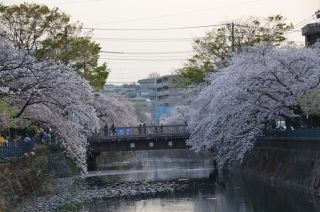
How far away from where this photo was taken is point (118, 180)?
5284 cm

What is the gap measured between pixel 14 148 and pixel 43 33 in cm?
1270

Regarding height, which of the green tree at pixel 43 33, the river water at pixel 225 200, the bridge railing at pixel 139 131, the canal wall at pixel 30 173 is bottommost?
the river water at pixel 225 200

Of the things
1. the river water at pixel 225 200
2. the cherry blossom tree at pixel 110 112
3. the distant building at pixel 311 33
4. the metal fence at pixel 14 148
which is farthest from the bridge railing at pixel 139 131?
the metal fence at pixel 14 148

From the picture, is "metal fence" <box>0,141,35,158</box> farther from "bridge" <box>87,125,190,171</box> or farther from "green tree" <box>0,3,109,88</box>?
"bridge" <box>87,125,190,171</box>

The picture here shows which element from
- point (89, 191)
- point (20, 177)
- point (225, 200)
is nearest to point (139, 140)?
point (89, 191)

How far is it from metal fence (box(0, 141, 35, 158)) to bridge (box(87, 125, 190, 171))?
58.8 feet

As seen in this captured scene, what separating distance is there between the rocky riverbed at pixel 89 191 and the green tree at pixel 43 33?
10366 mm

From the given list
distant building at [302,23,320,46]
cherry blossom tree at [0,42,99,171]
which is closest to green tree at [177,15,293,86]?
distant building at [302,23,320,46]

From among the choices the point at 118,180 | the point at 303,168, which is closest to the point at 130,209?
the point at 303,168

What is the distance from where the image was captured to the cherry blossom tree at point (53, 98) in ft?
98.3

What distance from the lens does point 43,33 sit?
47375 mm

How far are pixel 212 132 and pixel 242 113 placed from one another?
3230mm

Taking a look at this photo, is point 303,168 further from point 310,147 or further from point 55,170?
point 55,170

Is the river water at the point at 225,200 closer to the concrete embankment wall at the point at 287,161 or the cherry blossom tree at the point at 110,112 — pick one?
the concrete embankment wall at the point at 287,161
